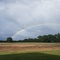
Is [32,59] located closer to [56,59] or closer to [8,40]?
[56,59]

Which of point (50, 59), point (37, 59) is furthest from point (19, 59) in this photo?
point (50, 59)

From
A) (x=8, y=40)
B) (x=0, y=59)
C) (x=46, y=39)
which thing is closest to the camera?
(x=0, y=59)

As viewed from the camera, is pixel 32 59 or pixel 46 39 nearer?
pixel 32 59

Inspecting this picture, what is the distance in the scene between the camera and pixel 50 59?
17.0 m

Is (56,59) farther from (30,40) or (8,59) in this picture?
(30,40)

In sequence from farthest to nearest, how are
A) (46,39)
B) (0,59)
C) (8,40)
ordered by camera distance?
(46,39) < (8,40) < (0,59)

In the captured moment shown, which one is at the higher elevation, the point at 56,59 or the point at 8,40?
the point at 8,40

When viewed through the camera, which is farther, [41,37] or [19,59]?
[41,37]

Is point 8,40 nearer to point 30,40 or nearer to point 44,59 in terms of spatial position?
point 30,40

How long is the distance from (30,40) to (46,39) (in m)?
8.89

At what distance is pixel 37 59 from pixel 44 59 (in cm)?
60

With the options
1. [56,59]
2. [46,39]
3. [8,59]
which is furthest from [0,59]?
[46,39]

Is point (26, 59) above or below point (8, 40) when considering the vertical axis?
below

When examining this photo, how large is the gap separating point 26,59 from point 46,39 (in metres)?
54.8
